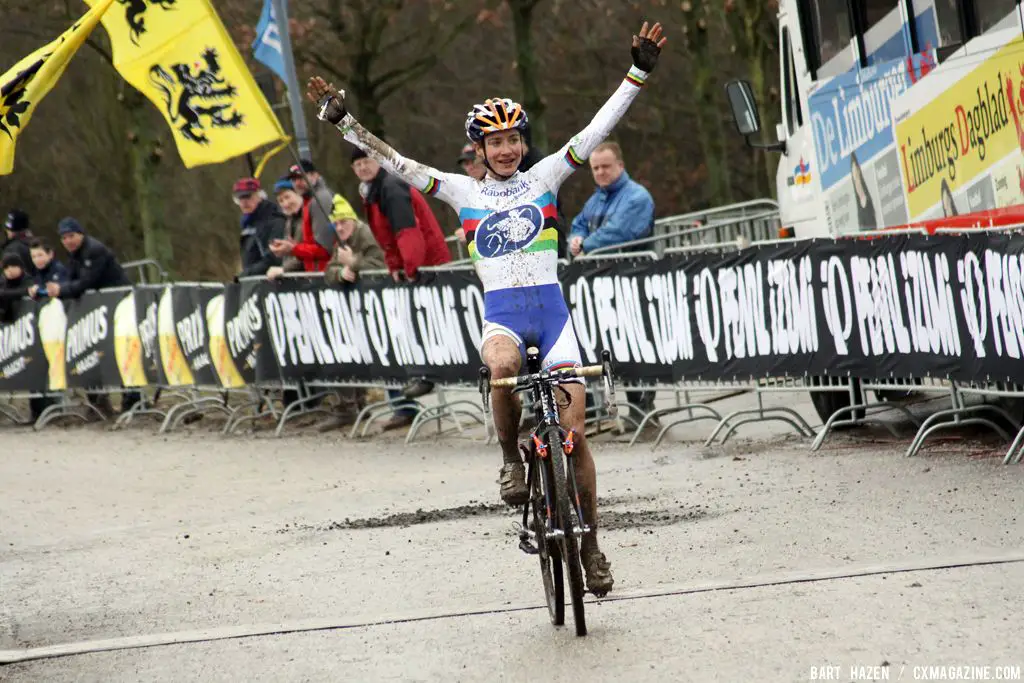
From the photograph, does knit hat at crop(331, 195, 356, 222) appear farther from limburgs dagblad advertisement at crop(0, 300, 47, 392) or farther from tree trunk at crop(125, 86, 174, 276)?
tree trunk at crop(125, 86, 174, 276)

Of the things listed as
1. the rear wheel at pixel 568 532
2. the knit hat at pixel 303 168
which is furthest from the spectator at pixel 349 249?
the rear wheel at pixel 568 532

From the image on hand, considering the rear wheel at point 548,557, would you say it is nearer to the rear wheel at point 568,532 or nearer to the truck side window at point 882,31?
the rear wheel at point 568,532

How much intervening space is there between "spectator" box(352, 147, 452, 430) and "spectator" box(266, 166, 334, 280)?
1399 mm

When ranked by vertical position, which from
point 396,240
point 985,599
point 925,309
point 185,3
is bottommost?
point 985,599

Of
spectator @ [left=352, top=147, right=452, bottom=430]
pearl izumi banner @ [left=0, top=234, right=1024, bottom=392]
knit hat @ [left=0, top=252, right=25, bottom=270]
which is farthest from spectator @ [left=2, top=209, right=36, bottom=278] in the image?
spectator @ [left=352, top=147, right=452, bottom=430]

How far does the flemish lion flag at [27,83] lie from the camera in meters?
10.9

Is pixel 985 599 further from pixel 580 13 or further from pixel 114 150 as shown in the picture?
pixel 580 13

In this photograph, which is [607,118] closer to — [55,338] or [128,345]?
[128,345]

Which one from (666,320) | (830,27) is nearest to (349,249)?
(666,320)

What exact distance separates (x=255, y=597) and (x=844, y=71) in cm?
745

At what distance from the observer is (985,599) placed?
7.28 m

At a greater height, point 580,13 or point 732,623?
point 580,13

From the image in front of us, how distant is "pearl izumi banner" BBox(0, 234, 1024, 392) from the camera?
11.3 meters

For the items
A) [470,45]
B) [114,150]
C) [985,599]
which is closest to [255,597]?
[985,599]
